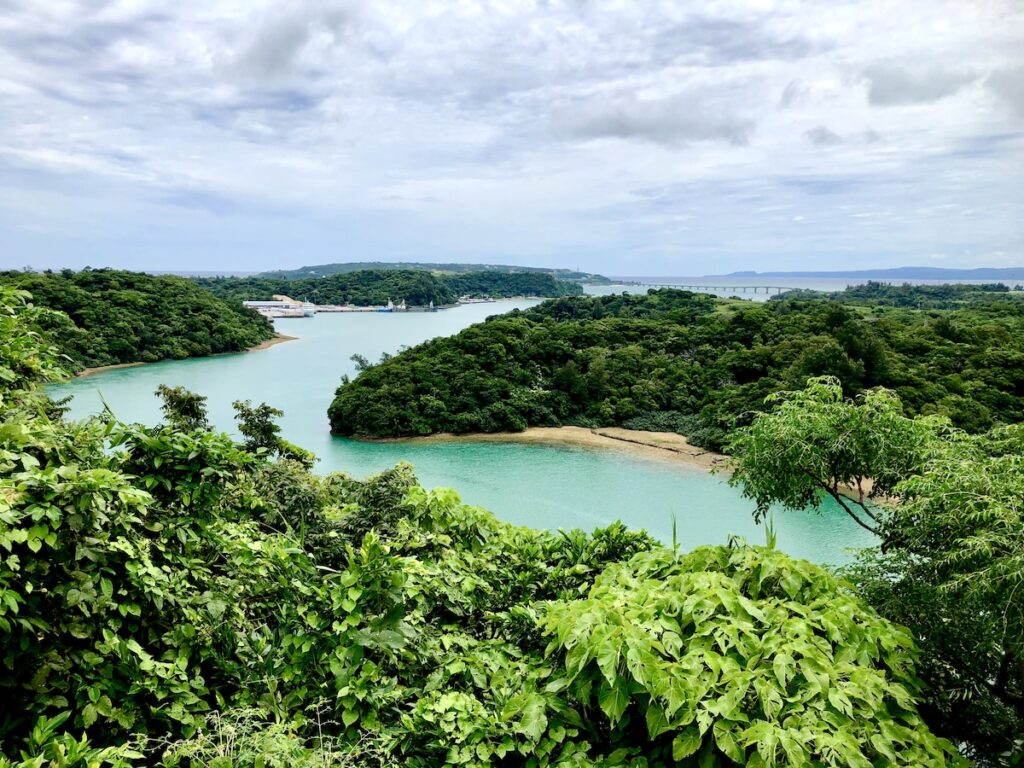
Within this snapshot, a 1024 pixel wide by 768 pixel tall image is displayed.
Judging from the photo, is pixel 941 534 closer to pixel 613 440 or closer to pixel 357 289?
pixel 613 440

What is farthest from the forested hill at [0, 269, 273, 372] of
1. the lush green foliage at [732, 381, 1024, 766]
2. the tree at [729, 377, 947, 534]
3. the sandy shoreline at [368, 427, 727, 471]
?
the lush green foliage at [732, 381, 1024, 766]

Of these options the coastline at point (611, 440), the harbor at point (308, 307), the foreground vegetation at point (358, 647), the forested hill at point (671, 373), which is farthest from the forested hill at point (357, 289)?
the foreground vegetation at point (358, 647)

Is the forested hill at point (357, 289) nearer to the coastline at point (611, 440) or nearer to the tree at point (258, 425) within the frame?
the coastline at point (611, 440)

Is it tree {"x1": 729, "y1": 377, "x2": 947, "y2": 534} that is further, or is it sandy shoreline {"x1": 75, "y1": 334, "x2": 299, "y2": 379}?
sandy shoreline {"x1": 75, "y1": 334, "x2": 299, "y2": 379}

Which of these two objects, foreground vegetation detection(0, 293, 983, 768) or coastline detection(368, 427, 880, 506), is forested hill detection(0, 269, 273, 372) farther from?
foreground vegetation detection(0, 293, 983, 768)

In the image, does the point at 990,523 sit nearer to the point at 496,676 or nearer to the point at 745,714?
the point at 745,714

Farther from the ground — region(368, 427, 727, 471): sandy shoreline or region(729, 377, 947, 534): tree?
region(729, 377, 947, 534): tree

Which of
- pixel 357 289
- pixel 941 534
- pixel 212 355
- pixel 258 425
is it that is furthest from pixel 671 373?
pixel 357 289
